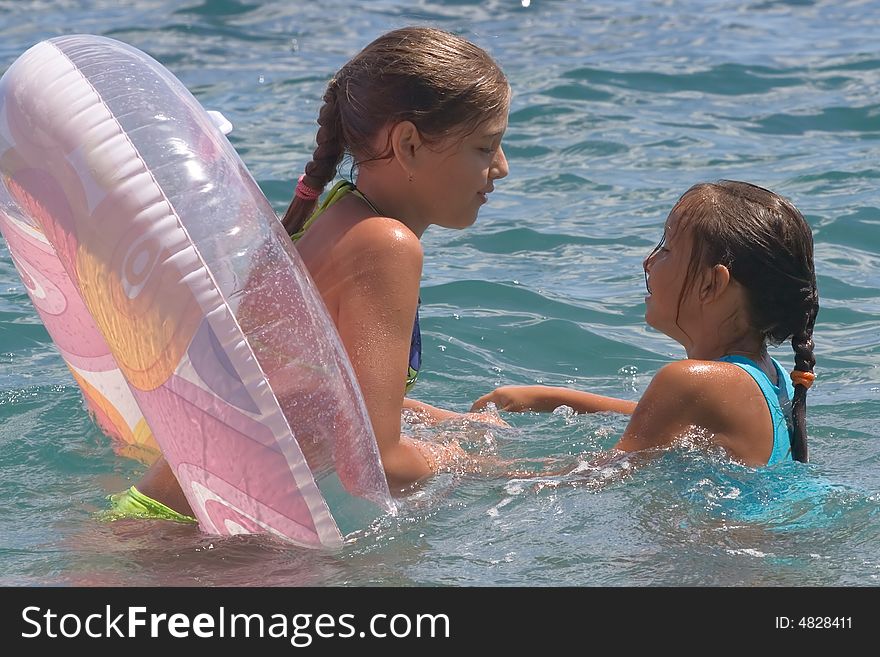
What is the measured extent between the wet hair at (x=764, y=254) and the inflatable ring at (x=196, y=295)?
3.89ft

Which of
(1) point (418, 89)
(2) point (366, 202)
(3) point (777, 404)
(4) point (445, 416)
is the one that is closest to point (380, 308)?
(2) point (366, 202)

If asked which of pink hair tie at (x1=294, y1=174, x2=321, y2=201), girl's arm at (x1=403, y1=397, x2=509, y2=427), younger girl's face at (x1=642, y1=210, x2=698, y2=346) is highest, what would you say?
pink hair tie at (x1=294, y1=174, x2=321, y2=201)

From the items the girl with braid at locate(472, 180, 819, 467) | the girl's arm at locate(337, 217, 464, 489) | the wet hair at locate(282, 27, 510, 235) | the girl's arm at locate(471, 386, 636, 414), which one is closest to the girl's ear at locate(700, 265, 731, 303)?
the girl with braid at locate(472, 180, 819, 467)

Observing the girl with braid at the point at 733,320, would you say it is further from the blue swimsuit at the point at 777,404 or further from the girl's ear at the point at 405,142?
the girl's ear at the point at 405,142

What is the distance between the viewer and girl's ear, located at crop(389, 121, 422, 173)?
12.2 ft

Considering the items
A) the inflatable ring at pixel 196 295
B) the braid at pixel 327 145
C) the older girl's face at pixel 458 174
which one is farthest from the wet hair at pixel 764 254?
the inflatable ring at pixel 196 295

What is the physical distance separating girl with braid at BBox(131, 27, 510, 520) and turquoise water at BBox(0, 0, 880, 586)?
29cm

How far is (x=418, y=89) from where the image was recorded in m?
3.67

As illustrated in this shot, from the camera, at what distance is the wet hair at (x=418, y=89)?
367 centimetres

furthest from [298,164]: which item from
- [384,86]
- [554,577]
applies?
[554,577]

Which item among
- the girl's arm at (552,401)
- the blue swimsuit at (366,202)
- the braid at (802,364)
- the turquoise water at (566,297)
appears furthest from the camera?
the girl's arm at (552,401)

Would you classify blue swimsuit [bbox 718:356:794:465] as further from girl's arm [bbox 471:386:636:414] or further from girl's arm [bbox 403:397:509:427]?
girl's arm [bbox 403:397:509:427]

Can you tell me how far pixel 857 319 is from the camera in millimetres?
6289
